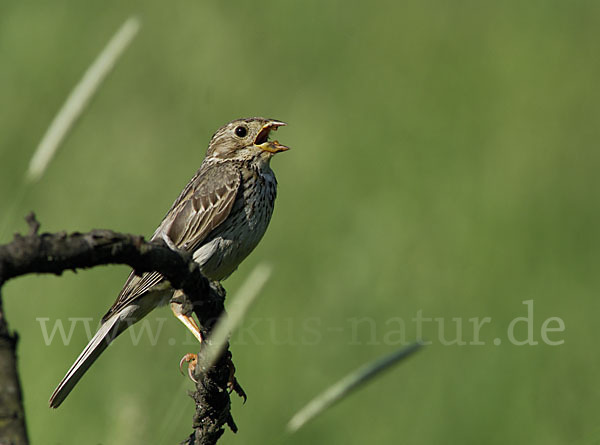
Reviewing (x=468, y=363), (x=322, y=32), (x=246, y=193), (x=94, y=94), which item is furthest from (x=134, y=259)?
(x=322, y=32)

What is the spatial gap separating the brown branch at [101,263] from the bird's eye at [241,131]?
9.66ft

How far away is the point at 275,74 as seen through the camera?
37.6 ft

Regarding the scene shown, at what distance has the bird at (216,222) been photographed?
504 centimetres

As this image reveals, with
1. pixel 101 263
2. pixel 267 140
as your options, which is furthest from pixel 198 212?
pixel 101 263

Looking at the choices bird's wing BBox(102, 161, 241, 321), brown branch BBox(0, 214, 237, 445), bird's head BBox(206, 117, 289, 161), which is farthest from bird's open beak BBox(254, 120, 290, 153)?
brown branch BBox(0, 214, 237, 445)

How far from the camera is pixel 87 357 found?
173 inches

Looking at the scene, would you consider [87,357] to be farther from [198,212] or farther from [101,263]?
[101,263]

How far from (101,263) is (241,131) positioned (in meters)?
4.13

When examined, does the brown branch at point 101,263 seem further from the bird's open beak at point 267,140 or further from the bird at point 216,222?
the bird's open beak at point 267,140

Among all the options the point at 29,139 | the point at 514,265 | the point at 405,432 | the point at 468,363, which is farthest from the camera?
the point at 29,139

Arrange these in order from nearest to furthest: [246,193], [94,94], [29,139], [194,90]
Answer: [94,94]
[246,193]
[29,139]
[194,90]

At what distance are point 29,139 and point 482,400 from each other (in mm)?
5830

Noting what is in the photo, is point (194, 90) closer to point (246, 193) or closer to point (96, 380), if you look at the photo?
point (96, 380)

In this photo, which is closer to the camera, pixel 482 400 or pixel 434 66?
pixel 482 400
